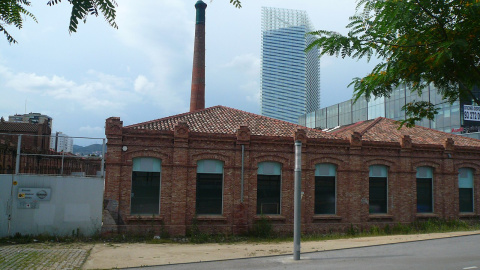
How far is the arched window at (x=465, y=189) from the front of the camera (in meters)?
24.9

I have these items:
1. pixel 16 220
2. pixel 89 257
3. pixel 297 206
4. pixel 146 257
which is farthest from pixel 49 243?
pixel 297 206

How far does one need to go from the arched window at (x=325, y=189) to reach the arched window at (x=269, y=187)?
2253mm

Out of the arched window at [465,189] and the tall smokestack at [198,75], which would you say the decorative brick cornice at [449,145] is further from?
the tall smokestack at [198,75]

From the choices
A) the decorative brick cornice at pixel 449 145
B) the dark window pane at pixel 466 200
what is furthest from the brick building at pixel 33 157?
the dark window pane at pixel 466 200

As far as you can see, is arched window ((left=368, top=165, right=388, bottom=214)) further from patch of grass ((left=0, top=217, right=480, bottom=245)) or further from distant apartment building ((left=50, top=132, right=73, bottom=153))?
distant apartment building ((left=50, top=132, right=73, bottom=153))

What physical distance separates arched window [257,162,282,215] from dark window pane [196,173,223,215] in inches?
84.4

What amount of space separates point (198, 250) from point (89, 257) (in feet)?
14.0

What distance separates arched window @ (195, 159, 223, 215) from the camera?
20078 mm

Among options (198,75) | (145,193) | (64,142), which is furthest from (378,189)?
(64,142)

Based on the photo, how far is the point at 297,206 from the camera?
13750 mm

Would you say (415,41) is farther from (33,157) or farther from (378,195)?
(33,157)

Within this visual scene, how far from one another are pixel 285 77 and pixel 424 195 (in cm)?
13614

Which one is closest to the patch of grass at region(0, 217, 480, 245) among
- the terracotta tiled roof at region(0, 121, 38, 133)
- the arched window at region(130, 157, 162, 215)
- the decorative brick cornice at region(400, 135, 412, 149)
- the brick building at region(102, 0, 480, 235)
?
the brick building at region(102, 0, 480, 235)

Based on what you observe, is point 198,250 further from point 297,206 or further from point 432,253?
point 432,253
